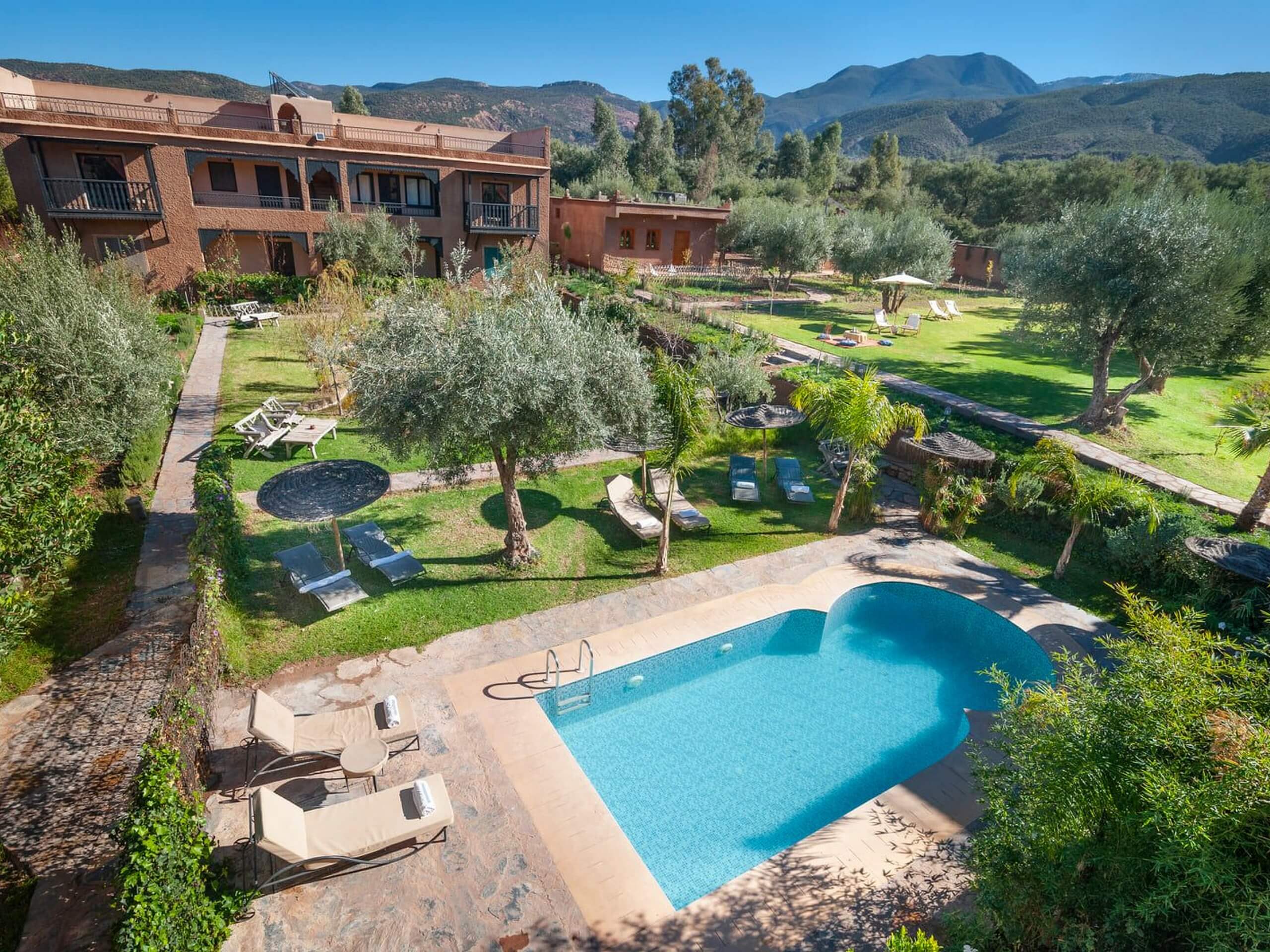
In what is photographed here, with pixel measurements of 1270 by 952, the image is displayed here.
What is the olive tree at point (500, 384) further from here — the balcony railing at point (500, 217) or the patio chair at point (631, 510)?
the balcony railing at point (500, 217)

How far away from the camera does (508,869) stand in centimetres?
601

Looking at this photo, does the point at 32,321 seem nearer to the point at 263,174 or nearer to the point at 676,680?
the point at 676,680

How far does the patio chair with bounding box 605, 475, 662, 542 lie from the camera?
11.8 m

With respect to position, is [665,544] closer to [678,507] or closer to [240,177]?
[678,507]

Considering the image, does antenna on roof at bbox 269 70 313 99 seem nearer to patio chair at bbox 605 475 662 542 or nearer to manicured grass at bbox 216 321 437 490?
manicured grass at bbox 216 321 437 490

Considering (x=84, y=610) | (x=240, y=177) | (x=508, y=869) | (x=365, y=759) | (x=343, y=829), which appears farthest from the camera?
(x=240, y=177)

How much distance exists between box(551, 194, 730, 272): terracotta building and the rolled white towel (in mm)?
33943

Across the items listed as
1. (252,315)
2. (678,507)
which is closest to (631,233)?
(252,315)

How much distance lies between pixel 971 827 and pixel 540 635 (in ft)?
18.7

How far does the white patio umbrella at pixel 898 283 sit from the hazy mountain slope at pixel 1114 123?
326 feet

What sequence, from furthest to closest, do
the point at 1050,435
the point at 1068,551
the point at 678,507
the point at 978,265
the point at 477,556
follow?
the point at 978,265
the point at 1050,435
the point at 678,507
the point at 1068,551
the point at 477,556

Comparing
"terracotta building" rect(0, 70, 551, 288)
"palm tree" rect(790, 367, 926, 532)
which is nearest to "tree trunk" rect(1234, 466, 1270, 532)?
"palm tree" rect(790, 367, 926, 532)

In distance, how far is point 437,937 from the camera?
536 centimetres

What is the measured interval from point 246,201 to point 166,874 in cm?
3217
